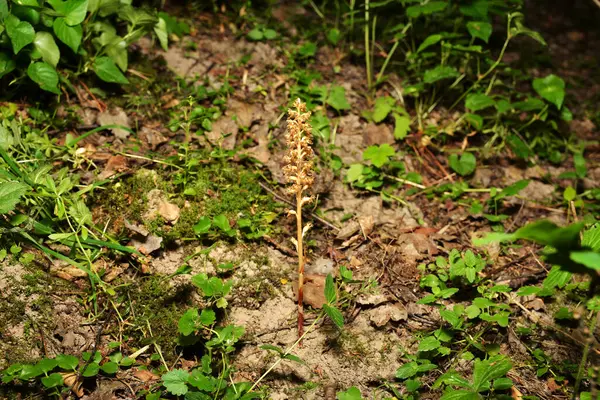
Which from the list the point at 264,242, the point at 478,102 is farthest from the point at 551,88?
the point at 264,242

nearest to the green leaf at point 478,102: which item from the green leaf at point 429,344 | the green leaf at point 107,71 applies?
the green leaf at point 429,344

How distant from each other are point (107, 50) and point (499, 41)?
3107 mm

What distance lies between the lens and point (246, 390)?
7.30ft

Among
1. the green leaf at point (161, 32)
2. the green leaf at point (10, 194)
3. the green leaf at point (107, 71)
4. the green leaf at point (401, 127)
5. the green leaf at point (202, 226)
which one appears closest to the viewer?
the green leaf at point (10, 194)

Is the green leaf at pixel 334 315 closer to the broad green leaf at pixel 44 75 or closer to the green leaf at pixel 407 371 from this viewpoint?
the green leaf at pixel 407 371

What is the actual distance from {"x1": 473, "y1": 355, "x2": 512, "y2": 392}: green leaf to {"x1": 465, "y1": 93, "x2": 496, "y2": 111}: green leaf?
5.86 feet

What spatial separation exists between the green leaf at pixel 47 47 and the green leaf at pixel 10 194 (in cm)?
85

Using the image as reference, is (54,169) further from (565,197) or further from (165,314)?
(565,197)

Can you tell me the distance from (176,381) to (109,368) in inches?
12.6

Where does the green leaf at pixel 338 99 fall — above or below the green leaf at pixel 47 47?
below

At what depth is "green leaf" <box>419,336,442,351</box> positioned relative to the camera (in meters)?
2.34

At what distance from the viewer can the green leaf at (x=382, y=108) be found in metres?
3.45

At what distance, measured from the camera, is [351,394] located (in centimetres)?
218

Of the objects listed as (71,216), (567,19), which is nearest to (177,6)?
(71,216)
